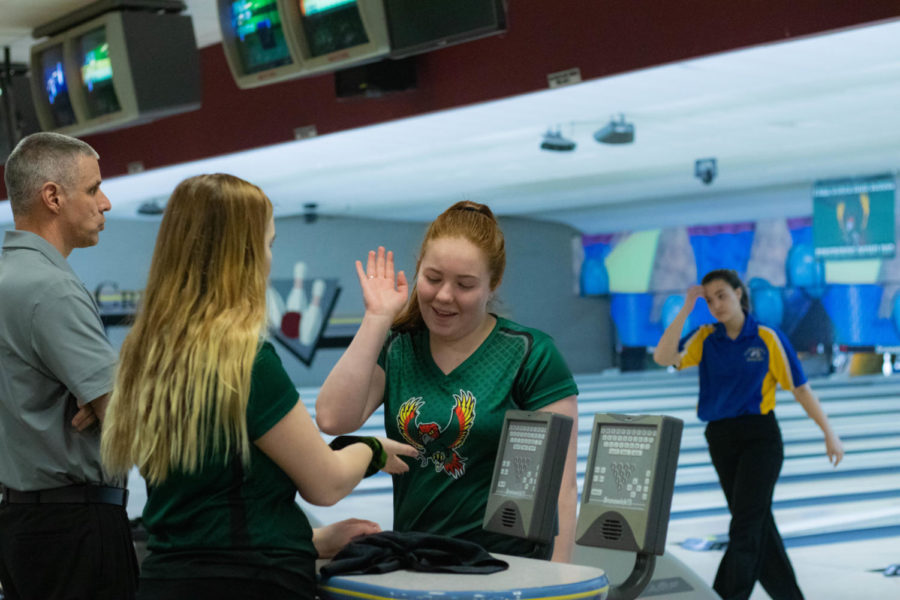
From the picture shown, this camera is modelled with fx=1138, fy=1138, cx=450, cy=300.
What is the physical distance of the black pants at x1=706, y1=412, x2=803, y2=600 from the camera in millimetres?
4176

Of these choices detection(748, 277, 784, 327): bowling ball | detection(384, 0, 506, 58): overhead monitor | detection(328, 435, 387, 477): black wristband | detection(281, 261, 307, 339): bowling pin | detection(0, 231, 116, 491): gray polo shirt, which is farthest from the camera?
detection(281, 261, 307, 339): bowling pin

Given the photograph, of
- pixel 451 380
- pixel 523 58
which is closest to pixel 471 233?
pixel 451 380

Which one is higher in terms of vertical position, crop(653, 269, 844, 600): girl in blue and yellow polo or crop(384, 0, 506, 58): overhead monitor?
crop(384, 0, 506, 58): overhead monitor

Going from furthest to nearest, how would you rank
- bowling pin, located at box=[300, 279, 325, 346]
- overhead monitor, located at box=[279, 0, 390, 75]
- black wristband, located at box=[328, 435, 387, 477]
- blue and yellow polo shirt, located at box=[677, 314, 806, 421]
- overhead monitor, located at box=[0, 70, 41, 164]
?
bowling pin, located at box=[300, 279, 325, 346] → overhead monitor, located at box=[0, 70, 41, 164] → blue and yellow polo shirt, located at box=[677, 314, 806, 421] → overhead monitor, located at box=[279, 0, 390, 75] → black wristband, located at box=[328, 435, 387, 477]

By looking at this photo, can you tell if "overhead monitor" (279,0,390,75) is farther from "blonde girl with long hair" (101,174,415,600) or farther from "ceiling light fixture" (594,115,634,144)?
"ceiling light fixture" (594,115,634,144)

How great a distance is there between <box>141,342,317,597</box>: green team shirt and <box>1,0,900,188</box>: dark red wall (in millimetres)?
2830

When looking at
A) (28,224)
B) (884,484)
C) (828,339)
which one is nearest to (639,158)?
(884,484)

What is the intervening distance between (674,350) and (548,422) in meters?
3.00

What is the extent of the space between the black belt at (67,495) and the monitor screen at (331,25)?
2.12 m

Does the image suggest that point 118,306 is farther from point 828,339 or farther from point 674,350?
point 674,350

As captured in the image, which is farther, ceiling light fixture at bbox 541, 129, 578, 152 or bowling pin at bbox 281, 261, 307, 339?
bowling pin at bbox 281, 261, 307, 339

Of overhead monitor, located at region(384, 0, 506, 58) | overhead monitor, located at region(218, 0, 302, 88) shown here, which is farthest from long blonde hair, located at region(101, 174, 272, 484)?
overhead monitor, located at region(218, 0, 302, 88)

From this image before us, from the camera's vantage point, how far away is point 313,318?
55.9ft

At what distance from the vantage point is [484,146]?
31.6ft
